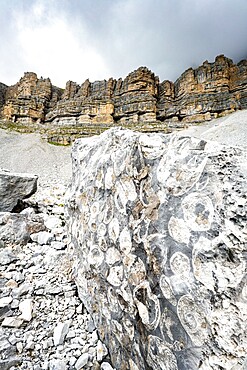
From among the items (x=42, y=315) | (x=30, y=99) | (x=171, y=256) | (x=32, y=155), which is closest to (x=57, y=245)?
(x=42, y=315)

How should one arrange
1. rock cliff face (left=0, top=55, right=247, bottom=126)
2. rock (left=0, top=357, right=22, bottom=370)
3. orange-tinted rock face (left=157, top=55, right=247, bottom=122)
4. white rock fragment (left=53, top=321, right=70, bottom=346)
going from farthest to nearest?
rock cliff face (left=0, top=55, right=247, bottom=126) < orange-tinted rock face (left=157, top=55, right=247, bottom=122) < white rock fragment (left=53, top=321, right=70, bottom=346) < rock (left=0, top=357, right=22, bottom=370)

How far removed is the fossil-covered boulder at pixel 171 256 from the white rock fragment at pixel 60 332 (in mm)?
377

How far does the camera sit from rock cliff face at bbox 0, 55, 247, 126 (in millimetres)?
50969

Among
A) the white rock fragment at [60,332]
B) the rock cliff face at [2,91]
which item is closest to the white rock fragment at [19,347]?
the white rock fragment at [60,332]

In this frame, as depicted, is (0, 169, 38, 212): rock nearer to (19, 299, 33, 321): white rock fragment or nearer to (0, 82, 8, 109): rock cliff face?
(19, 299, 33, 321): white rock fragment

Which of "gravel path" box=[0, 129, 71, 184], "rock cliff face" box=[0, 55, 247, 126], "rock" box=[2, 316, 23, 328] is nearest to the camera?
"rock" box=[2, 316, 23, 328]

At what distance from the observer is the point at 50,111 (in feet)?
214

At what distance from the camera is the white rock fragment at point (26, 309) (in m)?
2.79

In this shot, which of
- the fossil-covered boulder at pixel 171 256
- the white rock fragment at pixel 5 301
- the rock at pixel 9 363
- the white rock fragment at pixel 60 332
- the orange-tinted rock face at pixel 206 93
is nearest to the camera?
the fossil-covered boulder at pixel 171 256

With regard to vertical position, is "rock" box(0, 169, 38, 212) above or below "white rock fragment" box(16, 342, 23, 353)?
above

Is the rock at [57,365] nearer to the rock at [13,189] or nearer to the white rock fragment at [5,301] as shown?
the white rock fragment at [5,301]

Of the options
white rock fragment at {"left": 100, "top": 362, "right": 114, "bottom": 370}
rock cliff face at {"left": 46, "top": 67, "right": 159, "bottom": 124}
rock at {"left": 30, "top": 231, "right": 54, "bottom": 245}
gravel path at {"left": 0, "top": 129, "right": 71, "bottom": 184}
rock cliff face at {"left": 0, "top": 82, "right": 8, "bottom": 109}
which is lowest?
white rock fragment at {"left": 100, "top": 362, "right": 114, "bottom": 370}

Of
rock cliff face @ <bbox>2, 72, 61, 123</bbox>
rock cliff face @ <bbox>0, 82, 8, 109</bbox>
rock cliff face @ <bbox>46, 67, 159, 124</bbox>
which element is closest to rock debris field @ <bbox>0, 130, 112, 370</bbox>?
rock cliff face @ <bbox>46, 67, 159, 124</bbox>

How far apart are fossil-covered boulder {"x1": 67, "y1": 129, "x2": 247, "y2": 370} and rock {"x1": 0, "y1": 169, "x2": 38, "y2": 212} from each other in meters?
4.14
